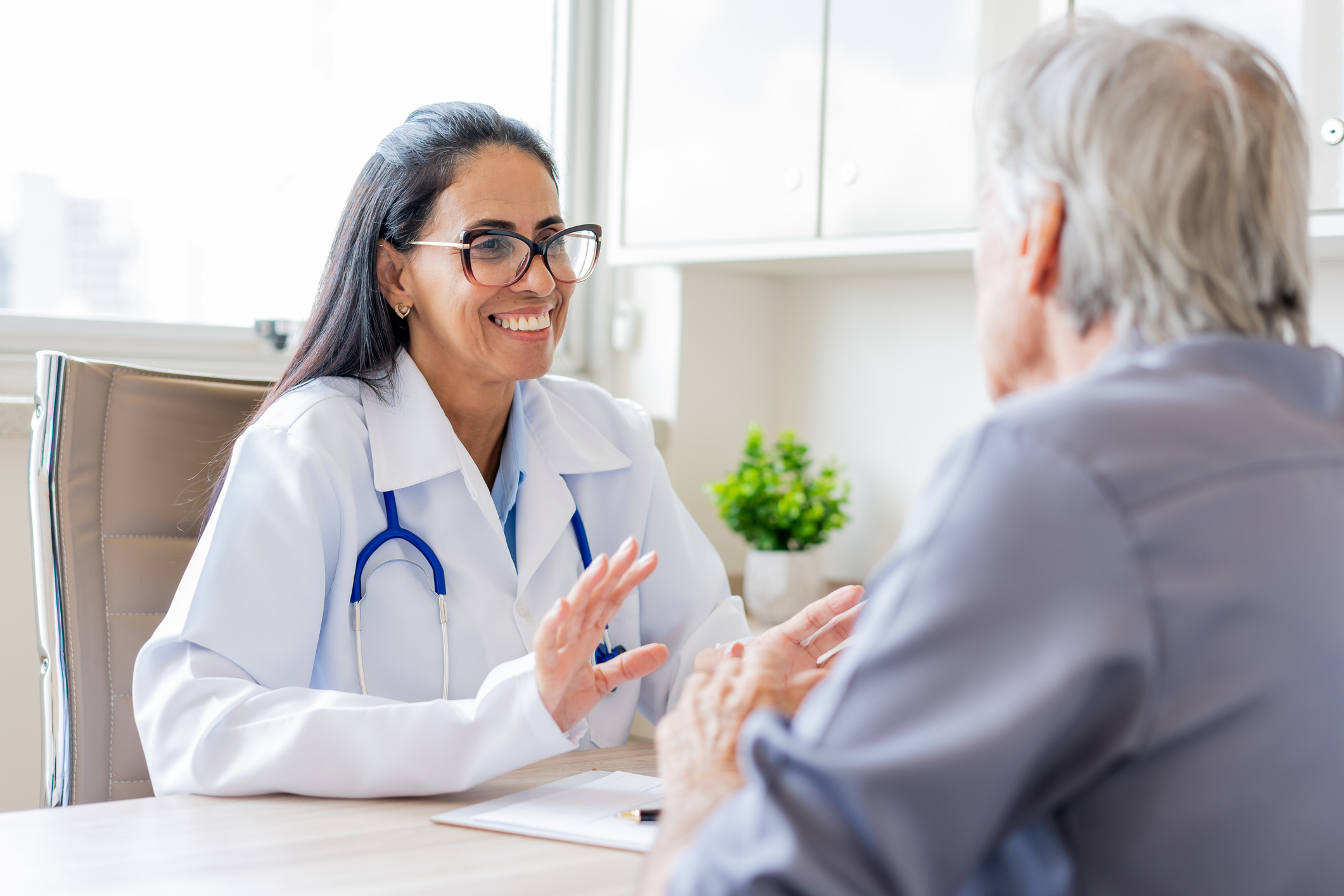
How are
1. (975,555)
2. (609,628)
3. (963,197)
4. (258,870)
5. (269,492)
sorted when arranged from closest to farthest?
(975,555)
(258,870)
(269,492)
(609,628)
(963,197)

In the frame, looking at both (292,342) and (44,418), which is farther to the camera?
(292,342)

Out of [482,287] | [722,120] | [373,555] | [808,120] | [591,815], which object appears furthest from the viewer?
[722,120]

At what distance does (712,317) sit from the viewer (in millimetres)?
2680

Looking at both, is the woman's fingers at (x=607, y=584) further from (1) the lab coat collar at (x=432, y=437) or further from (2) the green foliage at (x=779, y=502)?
(2) the green foliage at (x=779, y=502)

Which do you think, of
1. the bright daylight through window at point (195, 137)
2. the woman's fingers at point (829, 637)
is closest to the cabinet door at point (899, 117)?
the bright daylight through window at point (195, 137)

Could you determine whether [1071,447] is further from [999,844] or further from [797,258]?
[797,258]

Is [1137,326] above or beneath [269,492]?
above

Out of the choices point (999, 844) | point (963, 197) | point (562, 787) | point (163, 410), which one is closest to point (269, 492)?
point (163, 410)

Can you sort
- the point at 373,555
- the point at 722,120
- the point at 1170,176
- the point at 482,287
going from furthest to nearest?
the point at 722,120
the point at 482,287
the point at 373,555
the point at 1170,176

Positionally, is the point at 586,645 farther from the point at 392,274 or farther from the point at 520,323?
the point at 392,274

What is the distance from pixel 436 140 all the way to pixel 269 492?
20.6 inches

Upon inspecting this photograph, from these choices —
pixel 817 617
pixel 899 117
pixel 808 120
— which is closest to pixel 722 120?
pixel 808 120

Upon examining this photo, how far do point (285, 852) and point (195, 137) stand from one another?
5.75 feet

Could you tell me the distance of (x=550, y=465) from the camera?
1555mm
